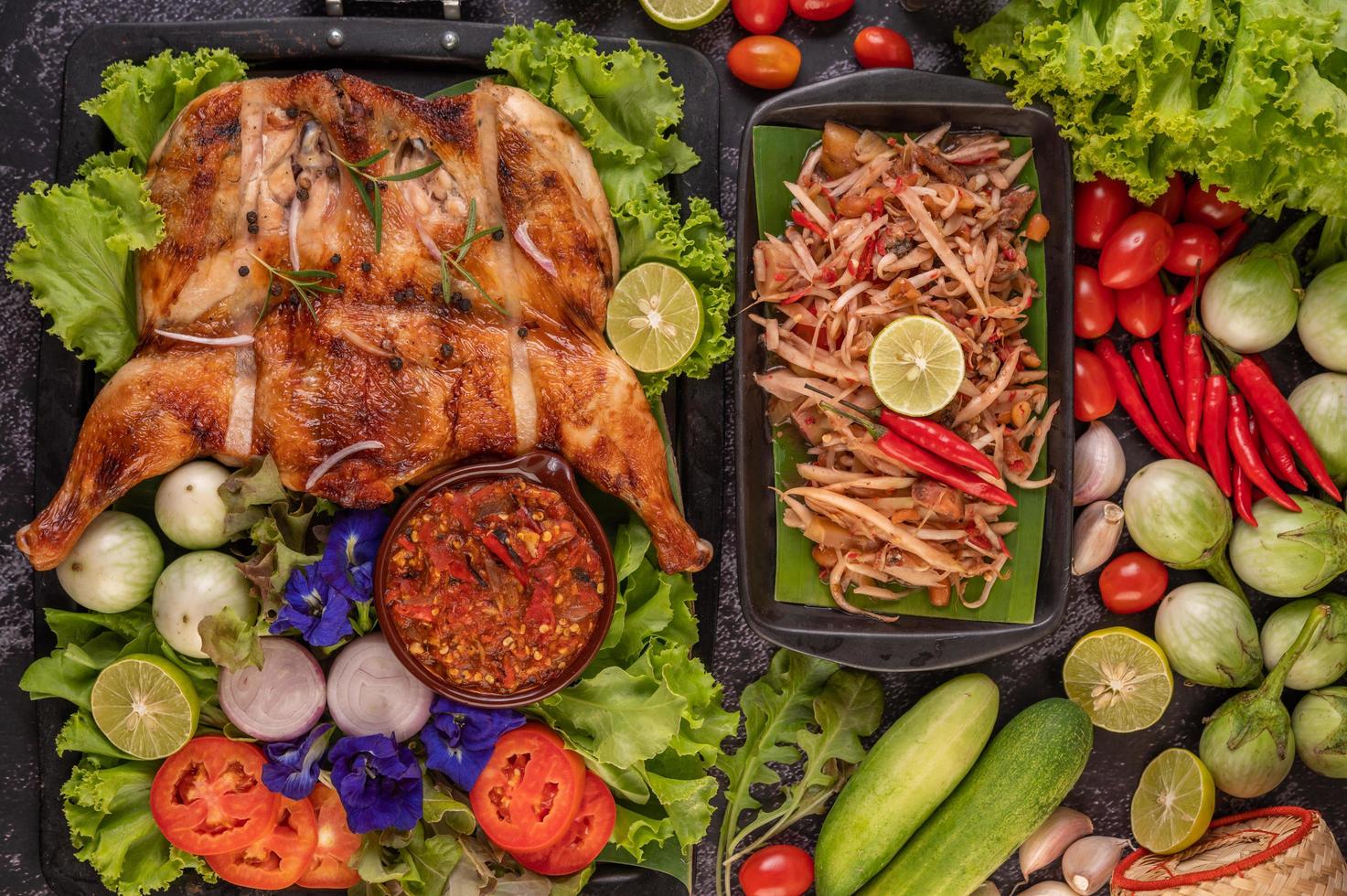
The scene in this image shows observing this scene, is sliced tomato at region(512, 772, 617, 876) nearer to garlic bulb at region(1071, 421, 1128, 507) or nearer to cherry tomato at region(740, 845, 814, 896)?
cherry tomato at region(740, 845, 814, 896)

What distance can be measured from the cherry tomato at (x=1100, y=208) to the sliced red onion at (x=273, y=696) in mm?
3024

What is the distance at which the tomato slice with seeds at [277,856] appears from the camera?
3.38 meters

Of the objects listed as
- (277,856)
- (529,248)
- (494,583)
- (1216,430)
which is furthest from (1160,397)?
(277,856)

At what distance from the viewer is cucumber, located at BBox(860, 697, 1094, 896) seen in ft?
12.4

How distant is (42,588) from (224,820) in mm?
992

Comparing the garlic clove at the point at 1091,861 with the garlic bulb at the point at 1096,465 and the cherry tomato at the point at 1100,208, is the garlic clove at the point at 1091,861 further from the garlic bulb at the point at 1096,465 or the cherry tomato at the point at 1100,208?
the cherry tomato at the point at 1100,208

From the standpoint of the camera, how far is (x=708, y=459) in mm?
3668

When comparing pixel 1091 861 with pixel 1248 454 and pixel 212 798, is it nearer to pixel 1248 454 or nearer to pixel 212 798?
pixel 1248 454

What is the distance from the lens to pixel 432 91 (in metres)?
3.60

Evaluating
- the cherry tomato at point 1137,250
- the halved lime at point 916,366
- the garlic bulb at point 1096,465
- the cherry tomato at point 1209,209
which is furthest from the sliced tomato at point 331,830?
the cherry tomato at point 1209,209

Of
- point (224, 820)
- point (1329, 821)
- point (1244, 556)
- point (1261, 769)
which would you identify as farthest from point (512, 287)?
point (1329, 821)

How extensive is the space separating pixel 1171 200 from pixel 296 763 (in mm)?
3503

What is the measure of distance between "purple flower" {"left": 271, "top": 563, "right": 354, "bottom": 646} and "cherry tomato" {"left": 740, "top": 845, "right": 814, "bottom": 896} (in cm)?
177

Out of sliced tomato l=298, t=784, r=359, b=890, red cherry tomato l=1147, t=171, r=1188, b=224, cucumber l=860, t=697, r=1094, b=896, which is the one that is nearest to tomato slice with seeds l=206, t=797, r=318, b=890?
sliced tomato l=298, t=784, r=359, b=890
